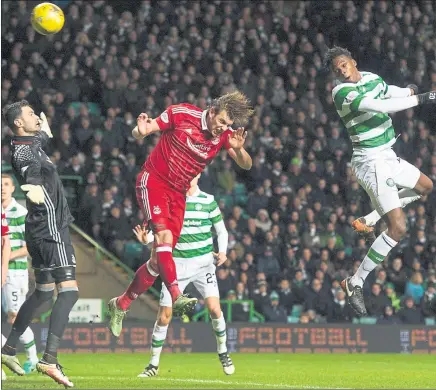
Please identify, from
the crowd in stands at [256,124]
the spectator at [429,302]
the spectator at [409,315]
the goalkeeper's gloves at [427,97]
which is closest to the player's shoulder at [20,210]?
the goalkeeper's gloves at [427,97]

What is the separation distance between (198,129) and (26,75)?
12.1 m

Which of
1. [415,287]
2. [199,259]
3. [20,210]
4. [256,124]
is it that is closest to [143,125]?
[199,259]

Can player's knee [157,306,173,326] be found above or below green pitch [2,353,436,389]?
above

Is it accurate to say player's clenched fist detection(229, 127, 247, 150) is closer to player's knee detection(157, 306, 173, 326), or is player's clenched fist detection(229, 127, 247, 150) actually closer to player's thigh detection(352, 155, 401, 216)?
player's thigh detection(352, 155, 401, 216)

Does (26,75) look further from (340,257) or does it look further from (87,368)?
(87,368)

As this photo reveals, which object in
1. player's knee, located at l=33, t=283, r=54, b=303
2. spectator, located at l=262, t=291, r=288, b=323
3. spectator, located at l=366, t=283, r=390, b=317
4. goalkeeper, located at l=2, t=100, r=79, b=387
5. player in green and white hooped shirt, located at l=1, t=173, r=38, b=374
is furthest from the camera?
spectator, located at l=366, t=283, r=390, b=317

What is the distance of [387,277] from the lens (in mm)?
22219

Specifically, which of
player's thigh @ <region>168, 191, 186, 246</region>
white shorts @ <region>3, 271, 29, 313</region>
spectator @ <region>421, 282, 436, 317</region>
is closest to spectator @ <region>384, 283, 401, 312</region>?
spectator @ <region>421, 282, 436, 317</region>

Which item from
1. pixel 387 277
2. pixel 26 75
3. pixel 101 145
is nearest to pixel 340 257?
pixel 387 277

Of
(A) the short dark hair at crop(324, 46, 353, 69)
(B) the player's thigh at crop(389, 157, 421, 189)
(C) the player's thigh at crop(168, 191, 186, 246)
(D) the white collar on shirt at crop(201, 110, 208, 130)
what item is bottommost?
(C) the player's thigh at crop(168, 191, 186, 246)

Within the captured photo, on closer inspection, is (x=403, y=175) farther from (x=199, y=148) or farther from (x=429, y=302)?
(x=429, y=302)

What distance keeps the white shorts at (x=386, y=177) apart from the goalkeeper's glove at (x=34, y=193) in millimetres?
3465

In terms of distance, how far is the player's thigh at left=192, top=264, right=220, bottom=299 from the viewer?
42.1 feet

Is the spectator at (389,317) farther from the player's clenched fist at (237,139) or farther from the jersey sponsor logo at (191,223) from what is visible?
the player's clenched fist at (237,139)
